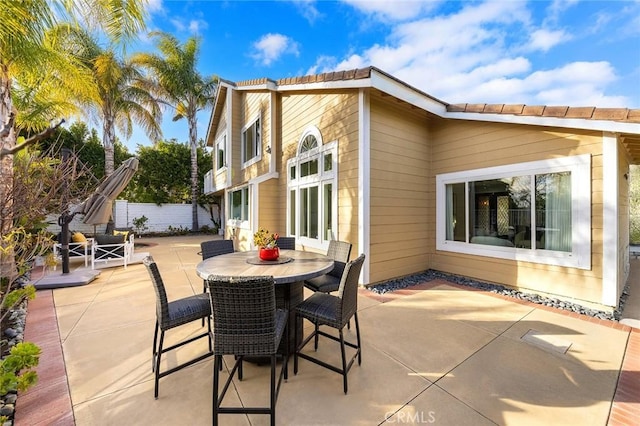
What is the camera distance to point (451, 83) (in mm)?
10336

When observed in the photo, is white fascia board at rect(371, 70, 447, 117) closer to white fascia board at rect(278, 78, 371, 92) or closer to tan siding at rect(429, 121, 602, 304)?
white fascia board at rect(278, 78, 371, 92)

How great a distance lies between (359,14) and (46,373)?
9.98 m

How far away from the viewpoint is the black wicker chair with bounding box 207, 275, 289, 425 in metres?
2.03

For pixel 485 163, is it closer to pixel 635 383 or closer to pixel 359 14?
pixel 635 383

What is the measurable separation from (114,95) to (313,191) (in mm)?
11794

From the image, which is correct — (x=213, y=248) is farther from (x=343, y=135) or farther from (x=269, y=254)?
(x=343, y=135)

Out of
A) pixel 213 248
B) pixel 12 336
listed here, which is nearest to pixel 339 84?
pixel 213 248

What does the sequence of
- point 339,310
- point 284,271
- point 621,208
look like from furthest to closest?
point 621,208 < point 284,271 < point 339,310

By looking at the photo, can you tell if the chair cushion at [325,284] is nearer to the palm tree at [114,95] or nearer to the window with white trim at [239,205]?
the window with white trim at [239,205]

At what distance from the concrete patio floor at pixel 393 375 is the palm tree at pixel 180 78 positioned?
13.7 meters

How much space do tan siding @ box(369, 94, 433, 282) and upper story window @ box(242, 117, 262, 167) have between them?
16.5 ft

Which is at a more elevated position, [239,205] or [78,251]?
[239,205]

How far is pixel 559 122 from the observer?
4.46 metres

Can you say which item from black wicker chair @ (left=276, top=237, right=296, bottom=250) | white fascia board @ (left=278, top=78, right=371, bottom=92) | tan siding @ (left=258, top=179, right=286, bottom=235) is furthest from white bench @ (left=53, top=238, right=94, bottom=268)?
white fascia board @ (left=278, top=78, right=371, bottom=92)
